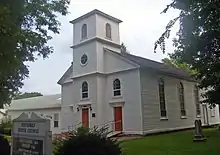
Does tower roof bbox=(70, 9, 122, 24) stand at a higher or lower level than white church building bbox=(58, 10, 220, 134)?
higher

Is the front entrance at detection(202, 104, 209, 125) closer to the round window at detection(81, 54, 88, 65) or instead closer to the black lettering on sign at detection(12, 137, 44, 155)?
the round window at detection(81, 54, 88, 65)

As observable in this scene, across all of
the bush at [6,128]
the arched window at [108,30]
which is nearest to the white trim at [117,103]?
the arched window at [108,30]

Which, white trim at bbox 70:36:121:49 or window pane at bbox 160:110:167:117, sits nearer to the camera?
window pane at bbox 160:110:167:117

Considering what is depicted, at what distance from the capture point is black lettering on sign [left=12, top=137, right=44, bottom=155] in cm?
698

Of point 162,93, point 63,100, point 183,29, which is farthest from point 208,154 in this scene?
point 63,100

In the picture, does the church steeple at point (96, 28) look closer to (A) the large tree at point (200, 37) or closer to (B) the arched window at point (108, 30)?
(B) the arched window at point (108, 30)

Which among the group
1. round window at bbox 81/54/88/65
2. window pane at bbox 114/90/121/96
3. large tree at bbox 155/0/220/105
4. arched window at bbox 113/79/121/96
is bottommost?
window pane at bbox 114/90/121/96

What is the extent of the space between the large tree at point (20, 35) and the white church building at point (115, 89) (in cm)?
993

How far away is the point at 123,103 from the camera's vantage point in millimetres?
25688

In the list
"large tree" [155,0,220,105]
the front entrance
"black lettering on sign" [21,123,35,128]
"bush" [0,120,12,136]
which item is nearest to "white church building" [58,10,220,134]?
the front entrance

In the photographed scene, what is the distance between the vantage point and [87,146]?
291 inches

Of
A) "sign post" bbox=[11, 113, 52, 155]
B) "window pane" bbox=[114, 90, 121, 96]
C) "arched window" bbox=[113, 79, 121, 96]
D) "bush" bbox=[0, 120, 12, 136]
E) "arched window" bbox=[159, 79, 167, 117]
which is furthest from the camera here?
"bush" bbox=[0, 120, 12, 136]

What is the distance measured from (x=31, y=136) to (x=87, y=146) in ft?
4.89

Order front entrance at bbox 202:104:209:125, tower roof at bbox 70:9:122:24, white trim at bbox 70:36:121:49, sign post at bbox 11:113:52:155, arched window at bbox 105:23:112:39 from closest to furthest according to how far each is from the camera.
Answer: sign post at bbox 11:113:52:155 → white trim at bbox 70:36:121:49 → tower roof at bbox 70:9:122:24 → arched window at bbox 105:23:112:39 → front entrance at bbox 202:104:209:125
